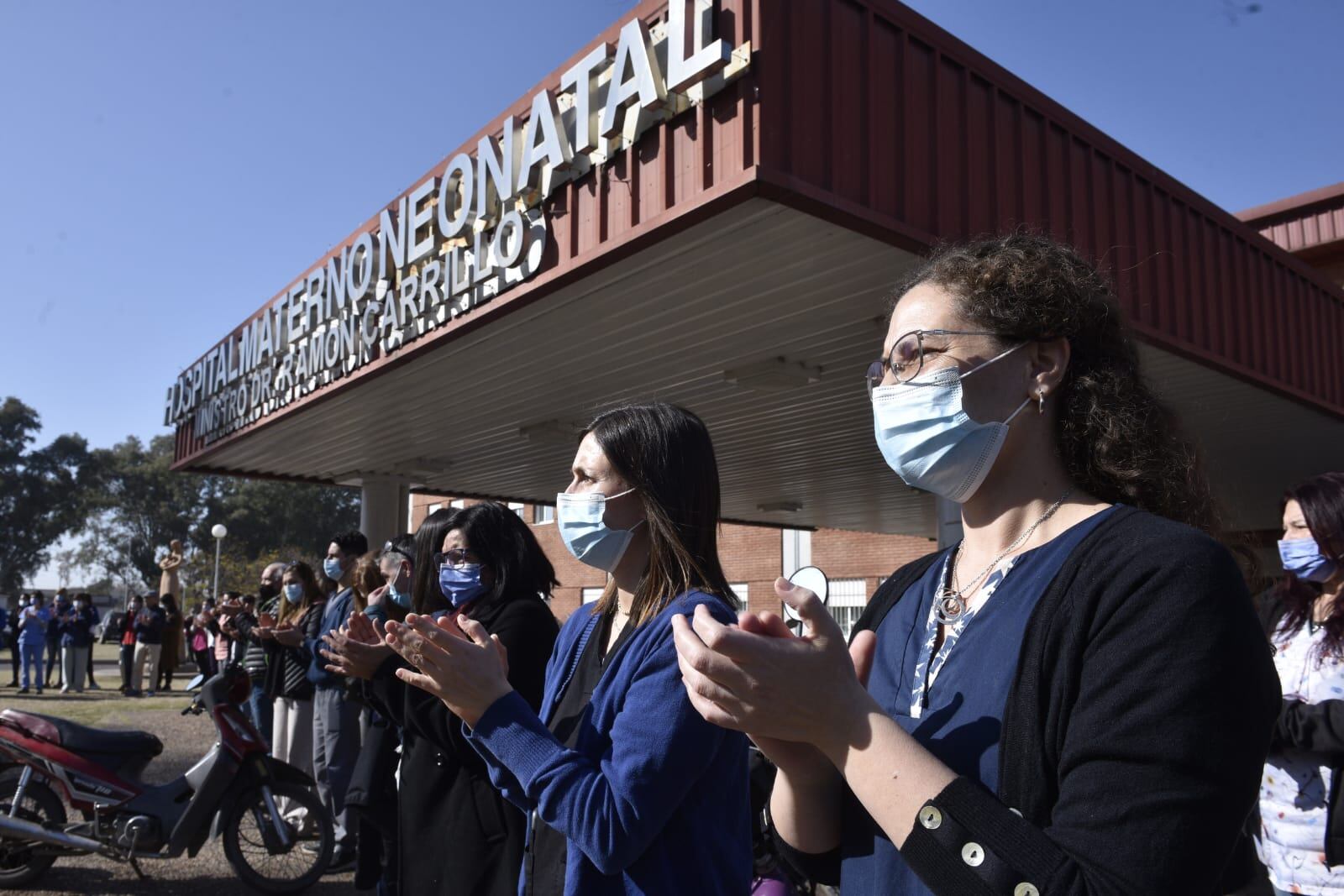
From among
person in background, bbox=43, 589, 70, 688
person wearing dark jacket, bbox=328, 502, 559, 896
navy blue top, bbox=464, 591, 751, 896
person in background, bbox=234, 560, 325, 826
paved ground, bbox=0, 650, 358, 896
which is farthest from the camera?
Answer: person in background, bbox=43, 589, 70, 688

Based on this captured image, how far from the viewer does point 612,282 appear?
22.9 ft

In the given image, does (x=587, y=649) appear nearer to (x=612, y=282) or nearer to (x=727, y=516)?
(x=612, y=282)

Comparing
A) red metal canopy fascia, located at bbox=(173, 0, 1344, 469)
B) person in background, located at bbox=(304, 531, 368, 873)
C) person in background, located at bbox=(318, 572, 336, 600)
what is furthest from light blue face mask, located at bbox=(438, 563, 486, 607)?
person in background, located at bbox=(318, 572, 336, 600)

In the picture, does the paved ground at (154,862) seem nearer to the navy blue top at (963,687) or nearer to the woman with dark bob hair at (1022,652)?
the navy blue top at (963,687)

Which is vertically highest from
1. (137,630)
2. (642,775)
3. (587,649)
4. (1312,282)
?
(1312,282)

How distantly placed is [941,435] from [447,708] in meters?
Answer: 2.26

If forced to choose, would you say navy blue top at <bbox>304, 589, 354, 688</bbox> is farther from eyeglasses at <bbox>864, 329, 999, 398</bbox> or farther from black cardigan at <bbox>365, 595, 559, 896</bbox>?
eyeglasses at <bbox>864, 329, 999, 398</bbox>

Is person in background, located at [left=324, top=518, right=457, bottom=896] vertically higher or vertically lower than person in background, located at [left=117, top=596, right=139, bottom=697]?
higher

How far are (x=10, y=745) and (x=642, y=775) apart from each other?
601 centimetres

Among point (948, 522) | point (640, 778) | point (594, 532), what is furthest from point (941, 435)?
point (948, 522)

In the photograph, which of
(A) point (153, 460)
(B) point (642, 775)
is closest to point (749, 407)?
(B) point (642, 775)

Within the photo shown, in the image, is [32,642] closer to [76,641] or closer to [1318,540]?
[76,641]

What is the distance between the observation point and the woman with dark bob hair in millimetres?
1150

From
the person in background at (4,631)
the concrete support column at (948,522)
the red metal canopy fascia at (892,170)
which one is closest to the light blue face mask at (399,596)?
the red metal canopy fascia at (892,170)
